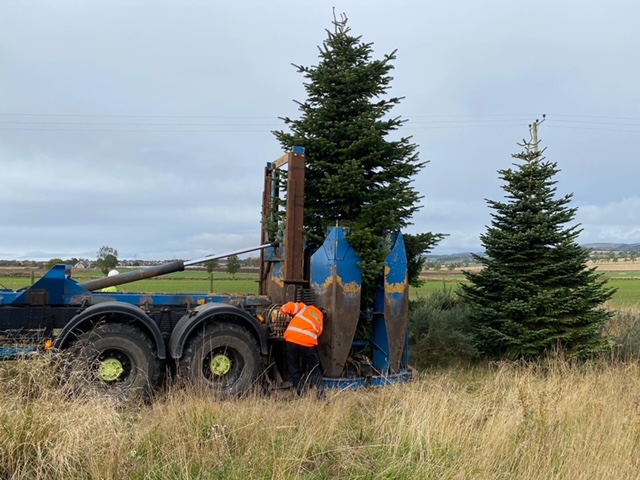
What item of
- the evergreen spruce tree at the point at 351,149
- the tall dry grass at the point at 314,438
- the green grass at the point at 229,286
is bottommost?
the tall dry grass at the point at 314,438

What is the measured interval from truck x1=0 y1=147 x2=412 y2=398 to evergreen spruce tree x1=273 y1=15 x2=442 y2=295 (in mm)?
609

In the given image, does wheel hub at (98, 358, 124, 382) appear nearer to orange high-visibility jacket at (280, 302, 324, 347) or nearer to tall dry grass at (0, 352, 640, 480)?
tall dry grass at (0, 352, 640, 480)

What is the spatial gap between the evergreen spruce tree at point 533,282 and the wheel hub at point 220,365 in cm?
466

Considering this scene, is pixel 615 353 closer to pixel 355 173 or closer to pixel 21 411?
pixel 355 173

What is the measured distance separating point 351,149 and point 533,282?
13.0 ft

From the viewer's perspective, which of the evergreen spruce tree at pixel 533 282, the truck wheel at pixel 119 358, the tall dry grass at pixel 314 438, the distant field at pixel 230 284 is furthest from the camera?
the distant field at pixel 230 284

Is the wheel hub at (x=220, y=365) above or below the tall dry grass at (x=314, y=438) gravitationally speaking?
above

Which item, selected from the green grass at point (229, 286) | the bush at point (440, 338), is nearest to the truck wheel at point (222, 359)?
the green grass at point (229, 286)

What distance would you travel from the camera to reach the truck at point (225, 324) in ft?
23.1

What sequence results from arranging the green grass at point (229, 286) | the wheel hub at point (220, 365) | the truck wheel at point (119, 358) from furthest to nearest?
the green grass at point (229, 286)
the wheel hub at point (220, 365)
the truck wheel at point (119, 358)

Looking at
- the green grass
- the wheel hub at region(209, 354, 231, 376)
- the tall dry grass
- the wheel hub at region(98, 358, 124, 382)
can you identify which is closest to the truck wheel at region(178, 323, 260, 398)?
the wheel hub at region(209, 354, 231, 376)

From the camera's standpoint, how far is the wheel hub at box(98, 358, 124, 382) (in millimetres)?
6961

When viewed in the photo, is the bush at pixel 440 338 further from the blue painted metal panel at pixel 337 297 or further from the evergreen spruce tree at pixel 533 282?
the blue painted metal panel at pixel 337 297

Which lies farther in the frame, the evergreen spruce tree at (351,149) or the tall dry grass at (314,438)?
the evergreen spruce tree at (351,149)
